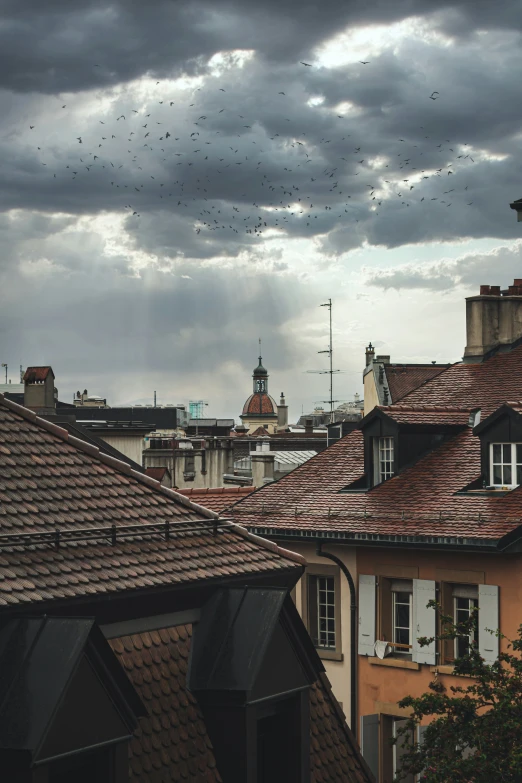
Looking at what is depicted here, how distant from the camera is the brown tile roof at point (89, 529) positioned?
1103 centimetres

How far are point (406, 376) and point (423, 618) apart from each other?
696 inches

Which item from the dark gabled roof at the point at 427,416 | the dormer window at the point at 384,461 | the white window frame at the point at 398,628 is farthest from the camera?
the dormer window at the point at 384,461

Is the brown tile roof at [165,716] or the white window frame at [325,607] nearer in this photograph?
the brown tile roof at [165,716]

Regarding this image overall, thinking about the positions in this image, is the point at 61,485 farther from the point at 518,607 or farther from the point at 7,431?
the point at 518,607

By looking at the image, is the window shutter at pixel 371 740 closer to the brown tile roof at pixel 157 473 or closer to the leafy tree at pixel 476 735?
the leafy tree at pixel 476 735

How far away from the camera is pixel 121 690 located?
10805 mm

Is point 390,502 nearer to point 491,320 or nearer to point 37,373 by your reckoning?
point 491,320

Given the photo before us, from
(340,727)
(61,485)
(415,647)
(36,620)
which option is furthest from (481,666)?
(36,620)

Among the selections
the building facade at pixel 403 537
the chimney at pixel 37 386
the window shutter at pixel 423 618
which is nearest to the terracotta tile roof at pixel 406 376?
the building facade at pixel 403 537

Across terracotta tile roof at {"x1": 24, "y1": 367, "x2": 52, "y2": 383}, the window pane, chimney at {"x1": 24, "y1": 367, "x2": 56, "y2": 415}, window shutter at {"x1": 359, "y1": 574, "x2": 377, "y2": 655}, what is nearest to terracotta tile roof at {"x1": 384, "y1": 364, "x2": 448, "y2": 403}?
chimney at {"x1": 24, "y1": 367, "x2": 56, "y2": 415}

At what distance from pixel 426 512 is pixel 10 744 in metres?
19.4

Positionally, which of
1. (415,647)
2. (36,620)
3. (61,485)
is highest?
(61,485)

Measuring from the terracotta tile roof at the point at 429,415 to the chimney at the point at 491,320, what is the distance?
11.9 feet

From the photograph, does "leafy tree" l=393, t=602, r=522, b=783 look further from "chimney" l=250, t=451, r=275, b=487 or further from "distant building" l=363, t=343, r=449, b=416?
"chimney" l=250, t=451, r=275, b=487
